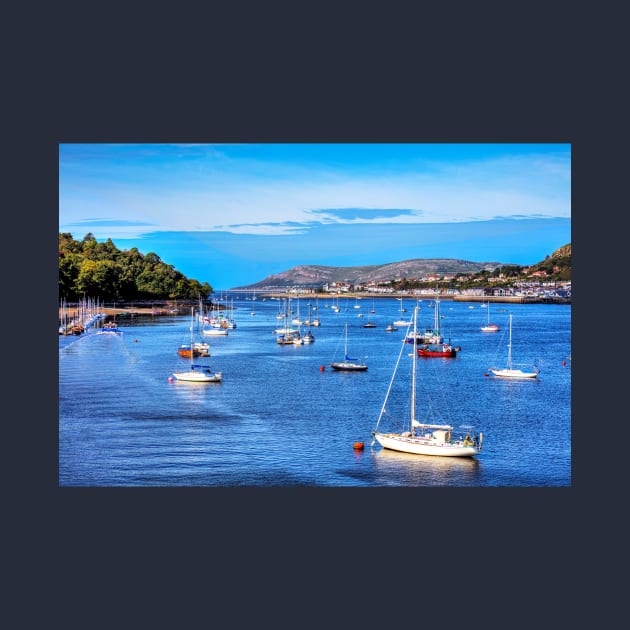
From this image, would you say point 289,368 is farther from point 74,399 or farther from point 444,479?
point 444,479

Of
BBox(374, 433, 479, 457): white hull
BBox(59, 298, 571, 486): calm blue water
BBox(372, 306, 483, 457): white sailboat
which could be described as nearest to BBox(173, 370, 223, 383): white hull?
BBox(59, 298, 571, 486): calm blue water

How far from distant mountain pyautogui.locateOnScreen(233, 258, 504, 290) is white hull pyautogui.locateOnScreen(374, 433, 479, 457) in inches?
177

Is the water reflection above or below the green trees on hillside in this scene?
below

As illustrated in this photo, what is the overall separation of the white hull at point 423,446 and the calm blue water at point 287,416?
6.5 inches

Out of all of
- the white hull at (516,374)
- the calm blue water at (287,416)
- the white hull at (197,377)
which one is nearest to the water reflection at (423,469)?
the calm blue water at (287,416)

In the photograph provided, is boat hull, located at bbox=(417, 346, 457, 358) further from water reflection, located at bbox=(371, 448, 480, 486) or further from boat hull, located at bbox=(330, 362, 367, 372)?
water reflection, located at bbox=(371, 448, 480, 486)

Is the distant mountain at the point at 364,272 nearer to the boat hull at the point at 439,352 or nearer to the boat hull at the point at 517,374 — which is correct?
the boat hull at the point at 517,374

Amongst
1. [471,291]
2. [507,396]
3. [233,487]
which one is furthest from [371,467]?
[471,291]

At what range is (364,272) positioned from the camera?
69.4 ft

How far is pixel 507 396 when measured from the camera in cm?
2258

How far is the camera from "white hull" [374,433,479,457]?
50.9 ft

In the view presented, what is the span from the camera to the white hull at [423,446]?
611 inches

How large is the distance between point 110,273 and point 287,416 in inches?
607

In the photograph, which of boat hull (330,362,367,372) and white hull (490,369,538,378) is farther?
boat hull (330,362,367,372)
